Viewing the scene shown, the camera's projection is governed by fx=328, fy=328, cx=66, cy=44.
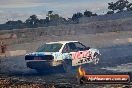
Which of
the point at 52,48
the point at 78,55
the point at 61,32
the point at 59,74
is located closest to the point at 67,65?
the point at 59,74

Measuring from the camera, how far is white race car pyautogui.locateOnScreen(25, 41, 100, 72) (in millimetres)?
15359

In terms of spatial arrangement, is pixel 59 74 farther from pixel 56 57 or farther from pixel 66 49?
pixel 66 49

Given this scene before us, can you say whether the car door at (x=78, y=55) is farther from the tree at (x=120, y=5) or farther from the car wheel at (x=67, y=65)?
the tree at (x=120, y=5)

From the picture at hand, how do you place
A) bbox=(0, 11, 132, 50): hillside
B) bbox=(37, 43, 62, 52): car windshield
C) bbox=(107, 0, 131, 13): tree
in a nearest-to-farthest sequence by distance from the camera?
bbox=(37, 43, 62, 52): car windshield
bbox=(0, 11, 132, 50): hillside
bbox=(107, 0, 131, 13): tree

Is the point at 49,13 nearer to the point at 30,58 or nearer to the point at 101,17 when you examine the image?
the point at 101,17

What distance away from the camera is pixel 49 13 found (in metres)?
90.0

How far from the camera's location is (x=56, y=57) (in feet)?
50.4

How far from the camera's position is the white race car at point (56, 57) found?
15359mm

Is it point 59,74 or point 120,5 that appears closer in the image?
point 59,74

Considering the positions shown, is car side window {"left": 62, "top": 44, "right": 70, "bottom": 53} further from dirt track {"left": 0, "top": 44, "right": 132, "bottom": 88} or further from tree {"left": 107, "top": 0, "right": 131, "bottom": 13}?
tree {"left": 107, "top": 0, "right": 131, "bottom": 13}

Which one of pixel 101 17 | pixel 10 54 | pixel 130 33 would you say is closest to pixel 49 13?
pixel 101 17

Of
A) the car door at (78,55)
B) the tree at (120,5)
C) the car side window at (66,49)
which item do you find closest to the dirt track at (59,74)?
the car door at (78,55)

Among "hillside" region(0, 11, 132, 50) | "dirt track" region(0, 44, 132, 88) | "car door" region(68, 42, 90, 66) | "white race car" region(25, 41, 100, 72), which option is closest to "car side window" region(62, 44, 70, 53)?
"white race car" region(25, 41, 100, 72)

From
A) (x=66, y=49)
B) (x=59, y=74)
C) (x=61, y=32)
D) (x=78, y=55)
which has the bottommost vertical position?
(x=61, y=32)
